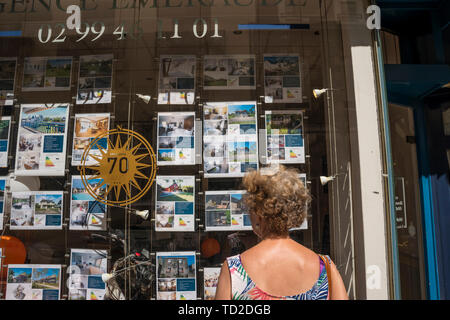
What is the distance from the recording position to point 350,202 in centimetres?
306

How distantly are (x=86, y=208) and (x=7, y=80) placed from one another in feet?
5.28

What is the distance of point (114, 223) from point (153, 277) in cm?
65

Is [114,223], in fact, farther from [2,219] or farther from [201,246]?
[2,219]

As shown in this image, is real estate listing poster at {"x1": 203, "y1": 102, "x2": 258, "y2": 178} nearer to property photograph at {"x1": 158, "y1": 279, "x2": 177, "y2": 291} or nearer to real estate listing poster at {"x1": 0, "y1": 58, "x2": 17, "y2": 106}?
property photograph at {"x1": 158, "y1": 279, "x2": 177, "y2": 291}

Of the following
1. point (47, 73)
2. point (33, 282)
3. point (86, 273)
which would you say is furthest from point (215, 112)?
point (33, 282)

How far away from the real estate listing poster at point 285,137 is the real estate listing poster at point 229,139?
15 centimetres

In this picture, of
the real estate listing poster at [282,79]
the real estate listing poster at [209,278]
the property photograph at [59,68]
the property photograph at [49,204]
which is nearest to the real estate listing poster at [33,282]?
the property photograph at [49,204]

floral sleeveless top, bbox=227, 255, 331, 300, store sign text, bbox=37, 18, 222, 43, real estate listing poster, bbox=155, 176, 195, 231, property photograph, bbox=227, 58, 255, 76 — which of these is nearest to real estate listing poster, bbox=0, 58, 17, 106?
store sign text, bbox=37, 18, 222, 43

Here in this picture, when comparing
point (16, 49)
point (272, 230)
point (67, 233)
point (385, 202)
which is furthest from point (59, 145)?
point (385, 202)

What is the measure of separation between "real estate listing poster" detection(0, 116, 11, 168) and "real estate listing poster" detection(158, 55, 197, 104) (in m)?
1.60

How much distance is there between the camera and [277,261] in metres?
1.60

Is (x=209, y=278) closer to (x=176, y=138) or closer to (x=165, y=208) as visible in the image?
(x=165, y=208)

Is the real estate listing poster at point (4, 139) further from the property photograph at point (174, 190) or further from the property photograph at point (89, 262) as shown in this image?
the property photograph at point (174, 190)

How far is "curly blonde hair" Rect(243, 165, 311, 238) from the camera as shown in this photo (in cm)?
168
